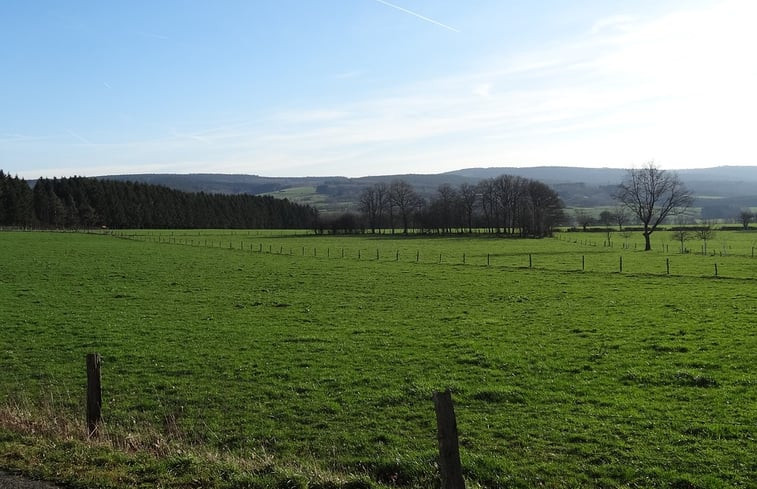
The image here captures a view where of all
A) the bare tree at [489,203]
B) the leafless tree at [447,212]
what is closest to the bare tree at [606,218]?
the bare tree at [489,203]

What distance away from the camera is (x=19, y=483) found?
7945 millimetres

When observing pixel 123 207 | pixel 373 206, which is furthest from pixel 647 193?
pixel 123 207

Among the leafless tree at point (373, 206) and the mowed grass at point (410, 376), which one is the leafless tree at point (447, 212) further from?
the mowed grass at point (410, 376)

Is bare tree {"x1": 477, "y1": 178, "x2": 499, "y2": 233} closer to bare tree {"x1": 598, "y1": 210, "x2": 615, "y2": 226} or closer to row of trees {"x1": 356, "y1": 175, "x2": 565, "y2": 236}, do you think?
row of trees {"x1": 356, "y1": 175, "x2": 565, "y2": 236}

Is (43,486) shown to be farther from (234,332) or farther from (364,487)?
(234,332)

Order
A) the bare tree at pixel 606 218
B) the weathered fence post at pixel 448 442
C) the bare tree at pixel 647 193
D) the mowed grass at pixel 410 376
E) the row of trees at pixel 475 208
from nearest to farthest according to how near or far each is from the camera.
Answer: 1. the weathered fence post at pixel 448 442
2. the mowed grass at pixel 410 376
3. the bare tree at pixel 647 193
4. the row of trees at pixel 475 208
5. the bare tree at pixel 606 218

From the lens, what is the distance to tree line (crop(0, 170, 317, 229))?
122 m

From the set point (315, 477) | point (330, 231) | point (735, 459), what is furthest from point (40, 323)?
point (330, 231)

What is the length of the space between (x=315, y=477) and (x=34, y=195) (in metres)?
145

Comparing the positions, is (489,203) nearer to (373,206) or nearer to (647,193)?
(373,206)

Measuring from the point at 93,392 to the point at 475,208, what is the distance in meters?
141

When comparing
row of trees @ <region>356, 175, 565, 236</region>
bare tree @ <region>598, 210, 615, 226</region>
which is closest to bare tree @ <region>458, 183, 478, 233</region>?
row of trees @ <region>356, 175, 565, 236</region>

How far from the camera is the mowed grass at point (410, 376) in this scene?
968 cm

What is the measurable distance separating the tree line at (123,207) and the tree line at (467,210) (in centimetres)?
1672
